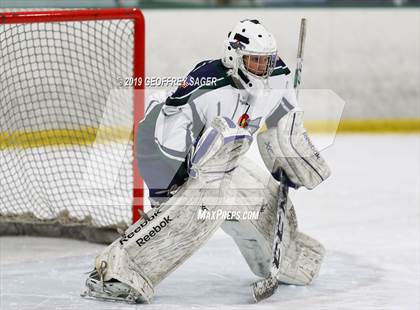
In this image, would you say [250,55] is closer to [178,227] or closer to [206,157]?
[206,157]

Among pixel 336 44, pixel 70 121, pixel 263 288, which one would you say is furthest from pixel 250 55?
pixel 336 44

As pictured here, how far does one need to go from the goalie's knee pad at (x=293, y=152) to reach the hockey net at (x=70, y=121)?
65cm

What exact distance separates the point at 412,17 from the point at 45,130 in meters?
2.82

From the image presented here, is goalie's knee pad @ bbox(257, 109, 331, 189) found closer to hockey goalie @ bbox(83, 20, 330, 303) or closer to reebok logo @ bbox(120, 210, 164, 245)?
hockey goalie @ bbox(83, 20, 330, 303)

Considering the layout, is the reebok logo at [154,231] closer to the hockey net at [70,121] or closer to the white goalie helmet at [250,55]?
the white goalie helmet at [250,55]

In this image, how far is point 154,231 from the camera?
335cm

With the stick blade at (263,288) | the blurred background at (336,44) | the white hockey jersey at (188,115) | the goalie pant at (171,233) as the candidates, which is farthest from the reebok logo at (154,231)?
the blurred background at (336,44)

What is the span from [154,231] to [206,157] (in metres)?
0.29

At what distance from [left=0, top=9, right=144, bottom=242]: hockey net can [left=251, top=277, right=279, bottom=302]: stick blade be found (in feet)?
2.65

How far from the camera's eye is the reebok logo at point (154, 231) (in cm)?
334

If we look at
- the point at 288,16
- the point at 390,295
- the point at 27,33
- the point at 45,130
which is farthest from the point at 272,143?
the point at 288,16

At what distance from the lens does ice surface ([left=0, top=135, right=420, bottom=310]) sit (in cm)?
345

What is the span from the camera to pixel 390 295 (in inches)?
139

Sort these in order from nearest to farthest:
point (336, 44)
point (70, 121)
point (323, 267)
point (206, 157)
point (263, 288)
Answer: point (206, 157)
point (263, 288)
point (323, 267)
point (70, 121)
point (336, 44)
